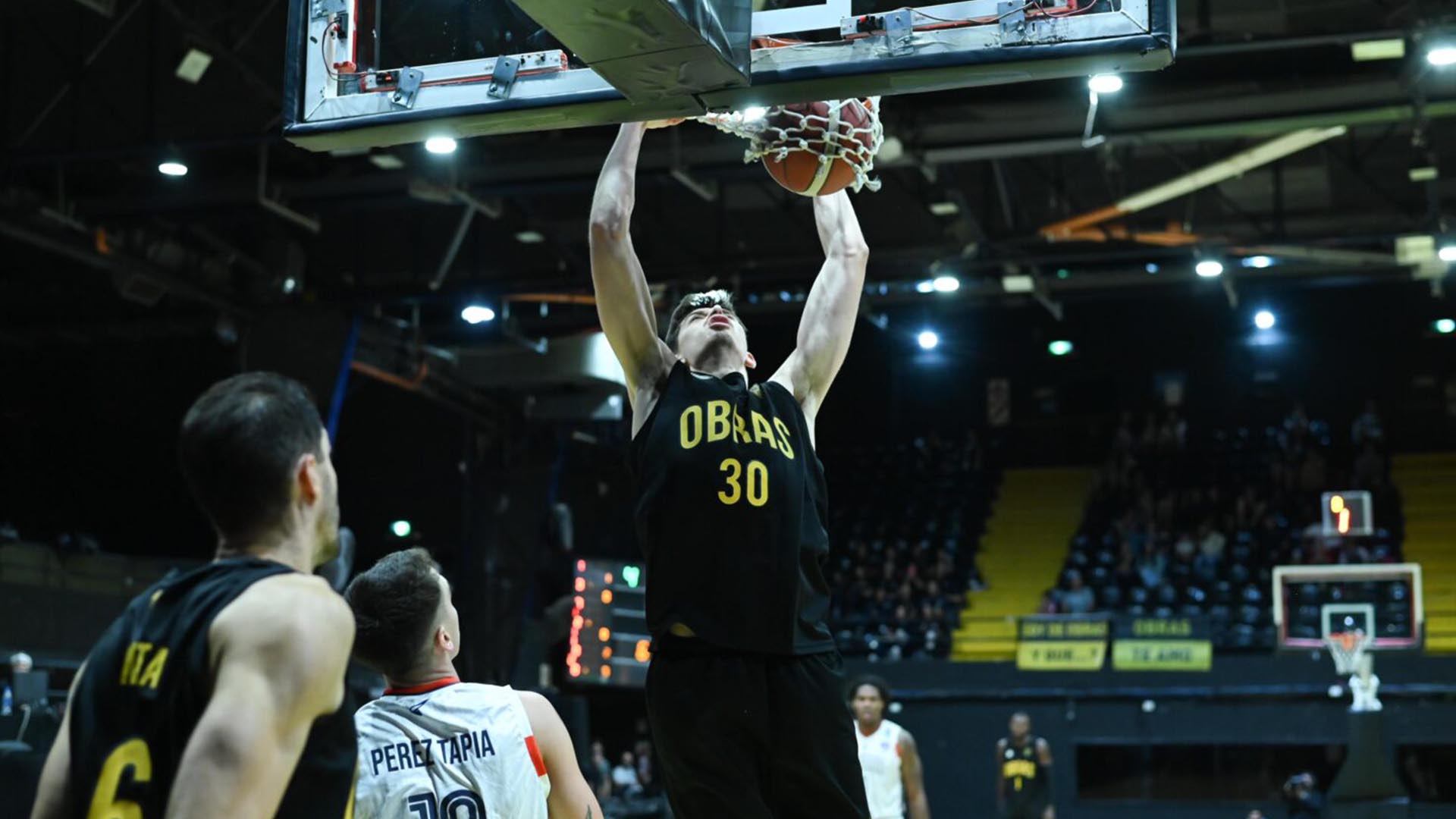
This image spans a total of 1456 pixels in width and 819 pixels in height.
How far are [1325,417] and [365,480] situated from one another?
15042 millimetres

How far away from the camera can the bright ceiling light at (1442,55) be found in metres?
13.5

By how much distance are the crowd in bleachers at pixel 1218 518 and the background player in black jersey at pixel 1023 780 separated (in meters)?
4.63

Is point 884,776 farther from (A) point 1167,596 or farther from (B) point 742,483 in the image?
(A) point 1167,596

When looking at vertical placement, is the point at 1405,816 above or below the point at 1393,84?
below

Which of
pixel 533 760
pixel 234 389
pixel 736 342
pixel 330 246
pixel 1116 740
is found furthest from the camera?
pixel 330 246

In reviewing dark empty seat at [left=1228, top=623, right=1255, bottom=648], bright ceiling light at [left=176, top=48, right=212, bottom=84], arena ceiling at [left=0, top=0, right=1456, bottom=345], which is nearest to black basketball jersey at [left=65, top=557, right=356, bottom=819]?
arena ceiling at [left=0, top=0, right=1456, bottom=345]

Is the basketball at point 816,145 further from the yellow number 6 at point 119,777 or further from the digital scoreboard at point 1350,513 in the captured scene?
the digital scoreboard at point 1350,513

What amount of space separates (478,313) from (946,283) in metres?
5.55

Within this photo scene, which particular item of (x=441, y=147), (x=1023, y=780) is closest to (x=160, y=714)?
(x=441, y=147)

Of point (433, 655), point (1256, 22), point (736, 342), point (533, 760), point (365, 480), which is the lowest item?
point (533, 760)

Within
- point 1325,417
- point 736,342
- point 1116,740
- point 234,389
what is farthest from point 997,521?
point 234,389

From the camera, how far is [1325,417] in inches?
1038

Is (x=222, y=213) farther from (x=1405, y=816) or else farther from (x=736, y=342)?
(x=736, y=342)

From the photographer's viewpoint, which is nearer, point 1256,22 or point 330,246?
point 1256,22
